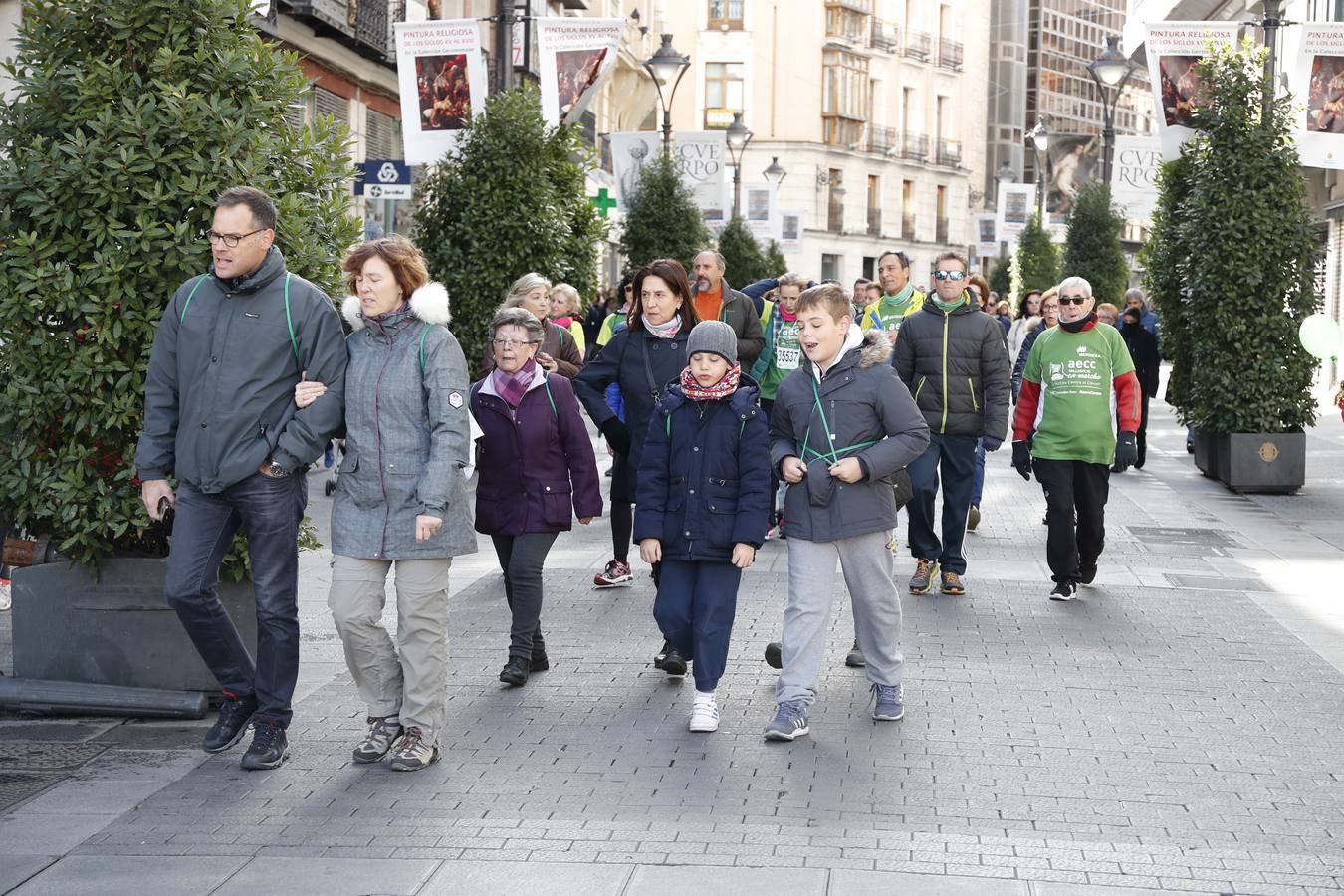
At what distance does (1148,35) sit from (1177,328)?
2970 millimetres

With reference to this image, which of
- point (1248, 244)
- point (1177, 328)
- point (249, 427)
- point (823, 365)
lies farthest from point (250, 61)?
point (1177, 328)

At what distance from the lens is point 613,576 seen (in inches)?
431

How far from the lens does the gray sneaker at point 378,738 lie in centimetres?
667

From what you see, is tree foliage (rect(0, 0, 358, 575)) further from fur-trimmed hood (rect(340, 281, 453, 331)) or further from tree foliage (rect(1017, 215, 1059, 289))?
tree foliage (rect(1017, 215, 1059, 289))

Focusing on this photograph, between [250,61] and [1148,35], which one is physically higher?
[1148,35]

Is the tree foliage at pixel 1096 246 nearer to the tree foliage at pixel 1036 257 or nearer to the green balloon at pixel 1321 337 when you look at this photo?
the tree foliage at pixel 1036 257

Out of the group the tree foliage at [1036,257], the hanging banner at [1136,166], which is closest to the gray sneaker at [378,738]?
the hanging banner at [1136,166]

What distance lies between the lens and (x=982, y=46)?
88.6 m

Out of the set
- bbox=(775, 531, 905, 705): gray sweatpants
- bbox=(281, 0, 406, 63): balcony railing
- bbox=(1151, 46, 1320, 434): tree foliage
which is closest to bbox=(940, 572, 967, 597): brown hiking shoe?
bbox=(775, 531, 905, 705): gray sweatpants

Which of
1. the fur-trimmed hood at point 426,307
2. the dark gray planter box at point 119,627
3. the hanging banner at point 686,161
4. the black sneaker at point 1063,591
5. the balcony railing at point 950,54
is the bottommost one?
the black sneaker at point 1063,591

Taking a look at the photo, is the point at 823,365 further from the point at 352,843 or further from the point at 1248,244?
the point at 1248,244

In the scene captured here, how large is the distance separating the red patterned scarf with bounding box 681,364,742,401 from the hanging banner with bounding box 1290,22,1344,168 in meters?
12.0

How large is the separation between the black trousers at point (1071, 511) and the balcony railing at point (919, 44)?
69899 millimetres

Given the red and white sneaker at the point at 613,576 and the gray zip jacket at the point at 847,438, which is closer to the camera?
the gray zip jacket at the point at 847,438
